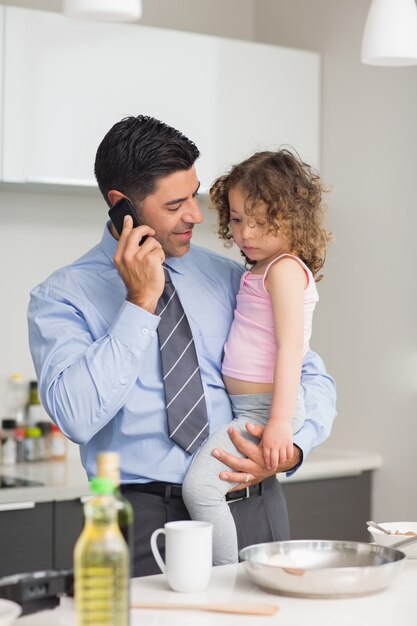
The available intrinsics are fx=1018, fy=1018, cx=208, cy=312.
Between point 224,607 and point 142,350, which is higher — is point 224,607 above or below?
below

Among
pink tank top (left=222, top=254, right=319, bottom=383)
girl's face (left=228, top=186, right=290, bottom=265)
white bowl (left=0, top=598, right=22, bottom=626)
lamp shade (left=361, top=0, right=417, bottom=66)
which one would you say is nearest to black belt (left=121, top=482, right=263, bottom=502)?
pink tank top (left=222, top=254, right=319, bottom=383)

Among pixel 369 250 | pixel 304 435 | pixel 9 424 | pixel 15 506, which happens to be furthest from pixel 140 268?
pixel 369 250

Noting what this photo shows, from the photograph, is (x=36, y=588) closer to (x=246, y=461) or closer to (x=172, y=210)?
(x=246, y=461)

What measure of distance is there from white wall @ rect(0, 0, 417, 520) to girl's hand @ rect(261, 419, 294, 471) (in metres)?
1.55

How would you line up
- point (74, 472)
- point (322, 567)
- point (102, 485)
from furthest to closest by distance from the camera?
point (74, 472), point (322, 567), point (102, 485)

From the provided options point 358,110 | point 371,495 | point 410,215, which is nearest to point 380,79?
point 358,110

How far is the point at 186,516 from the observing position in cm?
200

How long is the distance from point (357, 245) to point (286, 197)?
5.24ft

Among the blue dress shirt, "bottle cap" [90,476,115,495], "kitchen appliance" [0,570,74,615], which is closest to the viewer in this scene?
"bottle cap" [90,476,115,495]

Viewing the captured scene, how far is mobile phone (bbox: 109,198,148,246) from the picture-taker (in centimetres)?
206

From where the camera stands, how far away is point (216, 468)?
1.98 metres

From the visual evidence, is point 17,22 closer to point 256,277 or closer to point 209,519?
point 256,277

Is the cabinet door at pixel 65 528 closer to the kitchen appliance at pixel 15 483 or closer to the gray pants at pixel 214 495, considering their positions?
the kitchen appliance at pixel 15 483

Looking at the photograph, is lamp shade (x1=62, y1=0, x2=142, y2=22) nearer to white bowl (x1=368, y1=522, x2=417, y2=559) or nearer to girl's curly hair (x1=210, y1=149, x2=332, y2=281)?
girl's curly hair (x1=210, y1=149, x2=332, y2=281)
